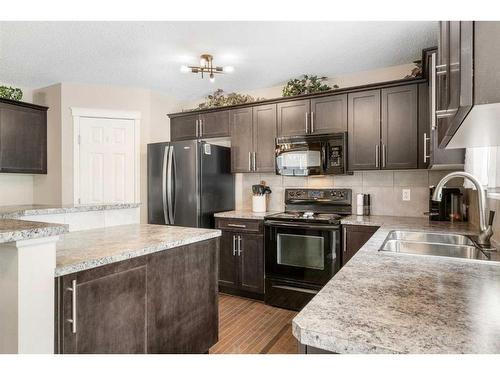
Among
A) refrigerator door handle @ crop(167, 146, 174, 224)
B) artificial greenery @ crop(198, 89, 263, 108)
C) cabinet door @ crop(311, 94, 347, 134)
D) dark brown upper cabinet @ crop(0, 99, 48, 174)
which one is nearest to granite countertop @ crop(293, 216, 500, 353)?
cabinet door @ crop(311, 94, 347, 134)

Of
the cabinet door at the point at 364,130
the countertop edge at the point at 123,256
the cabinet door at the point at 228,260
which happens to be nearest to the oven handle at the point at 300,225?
the cabinet door at the point at 228,260

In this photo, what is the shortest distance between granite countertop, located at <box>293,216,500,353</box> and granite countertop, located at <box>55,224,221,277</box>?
0.98m

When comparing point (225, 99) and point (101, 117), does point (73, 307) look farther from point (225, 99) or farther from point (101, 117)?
point (101, 117)

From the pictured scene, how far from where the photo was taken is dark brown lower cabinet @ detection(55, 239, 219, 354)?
1.31 meters

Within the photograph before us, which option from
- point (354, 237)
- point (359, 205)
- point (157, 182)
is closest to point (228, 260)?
point (157, 182)

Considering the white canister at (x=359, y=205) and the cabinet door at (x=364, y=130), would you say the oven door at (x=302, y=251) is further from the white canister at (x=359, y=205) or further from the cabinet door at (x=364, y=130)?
the cabinet door at (x=364, y=130)

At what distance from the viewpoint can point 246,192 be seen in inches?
160

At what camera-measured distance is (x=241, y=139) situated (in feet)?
12.2

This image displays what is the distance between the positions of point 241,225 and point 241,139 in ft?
3.43

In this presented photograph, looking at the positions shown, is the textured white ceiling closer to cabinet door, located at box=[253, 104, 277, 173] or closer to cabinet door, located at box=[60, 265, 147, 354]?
cabinet door, located at box=[253, 104, 277, 173]

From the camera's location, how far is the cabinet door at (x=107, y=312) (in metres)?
1.30

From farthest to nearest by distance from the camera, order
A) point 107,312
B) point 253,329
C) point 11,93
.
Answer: point 11,93, point 253,329, point 107,312
